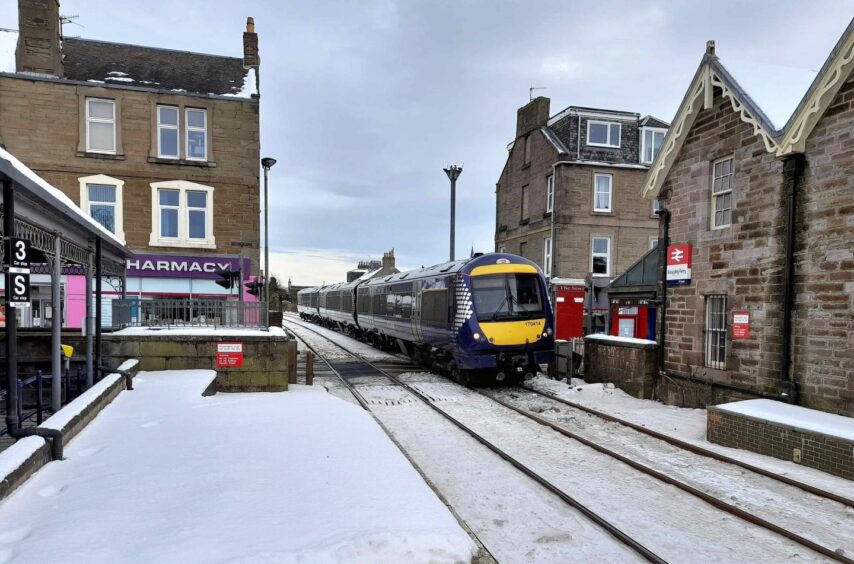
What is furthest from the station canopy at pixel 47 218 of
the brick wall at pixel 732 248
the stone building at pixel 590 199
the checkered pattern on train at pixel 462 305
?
the stone building at pixel 590 199

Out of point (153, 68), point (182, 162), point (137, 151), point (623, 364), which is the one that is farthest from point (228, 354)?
point (153, 68)

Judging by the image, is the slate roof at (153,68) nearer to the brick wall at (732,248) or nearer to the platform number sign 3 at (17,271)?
the brick wall at (732,248)

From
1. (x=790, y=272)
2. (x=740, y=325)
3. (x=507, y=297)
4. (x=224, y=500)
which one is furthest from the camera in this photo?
(x=507, y=297)

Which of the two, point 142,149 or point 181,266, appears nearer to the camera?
Result: point 142,149

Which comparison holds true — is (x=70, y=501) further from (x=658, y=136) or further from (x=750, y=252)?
(x=658, y=136)

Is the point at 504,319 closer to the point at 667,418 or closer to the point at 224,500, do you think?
the point at 667,418

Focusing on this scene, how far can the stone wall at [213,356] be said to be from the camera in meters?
10.5

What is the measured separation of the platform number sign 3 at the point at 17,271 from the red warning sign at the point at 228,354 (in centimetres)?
589

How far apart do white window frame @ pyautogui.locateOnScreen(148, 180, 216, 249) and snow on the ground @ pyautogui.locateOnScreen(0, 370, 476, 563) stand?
13.0 m

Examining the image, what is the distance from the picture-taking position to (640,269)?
56.6 feet

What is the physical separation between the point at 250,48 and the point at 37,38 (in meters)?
7.18

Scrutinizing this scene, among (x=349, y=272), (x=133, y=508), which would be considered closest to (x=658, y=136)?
(x=133, y=508)

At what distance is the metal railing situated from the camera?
11.5 m

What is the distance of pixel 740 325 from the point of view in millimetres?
9781
